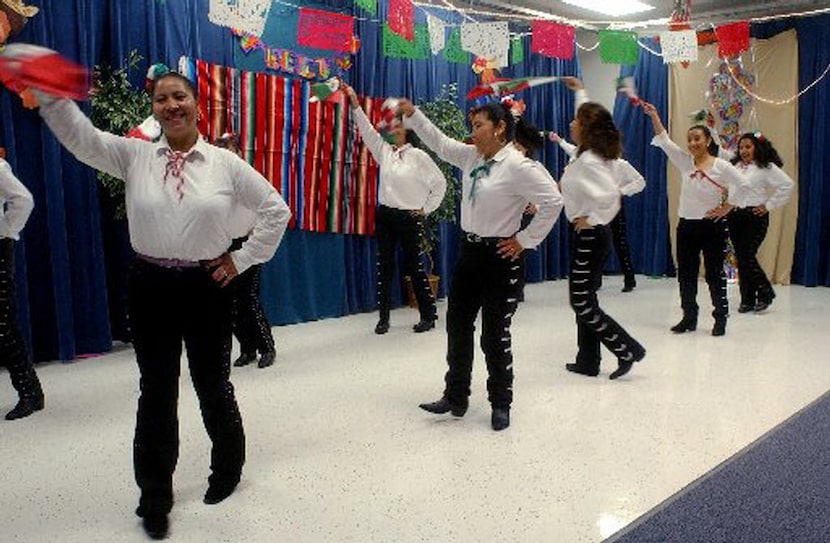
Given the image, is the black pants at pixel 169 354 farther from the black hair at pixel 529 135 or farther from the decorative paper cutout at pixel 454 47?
the decorative paper cutout at pixel 454 47

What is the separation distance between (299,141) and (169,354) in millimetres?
3676

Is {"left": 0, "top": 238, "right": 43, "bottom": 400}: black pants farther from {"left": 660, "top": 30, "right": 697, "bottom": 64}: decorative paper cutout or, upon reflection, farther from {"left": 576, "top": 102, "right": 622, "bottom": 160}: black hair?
{"left": 660, "top": 30, "right": 697, "bottom": 64}: decorative paper cutout

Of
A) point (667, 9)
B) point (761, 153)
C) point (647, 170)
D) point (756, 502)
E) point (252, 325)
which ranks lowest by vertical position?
point (756, 502)

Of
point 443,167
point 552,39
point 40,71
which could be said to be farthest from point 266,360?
point 552,39

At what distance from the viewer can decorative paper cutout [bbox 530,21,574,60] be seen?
633cm

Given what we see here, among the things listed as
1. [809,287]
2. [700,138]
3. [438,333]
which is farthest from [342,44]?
[809,287]

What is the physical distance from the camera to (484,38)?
232 inches

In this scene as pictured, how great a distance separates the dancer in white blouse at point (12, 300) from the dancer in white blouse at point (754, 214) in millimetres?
5229

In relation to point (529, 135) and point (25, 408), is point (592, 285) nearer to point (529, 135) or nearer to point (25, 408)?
point (529, 135)

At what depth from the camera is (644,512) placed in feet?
8.32

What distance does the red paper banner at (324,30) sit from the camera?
5.25 meters

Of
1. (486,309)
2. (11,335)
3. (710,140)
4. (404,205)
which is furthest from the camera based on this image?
(404,205)

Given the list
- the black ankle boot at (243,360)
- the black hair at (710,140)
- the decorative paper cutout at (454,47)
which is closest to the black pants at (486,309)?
the black ankle boot at (243,360)

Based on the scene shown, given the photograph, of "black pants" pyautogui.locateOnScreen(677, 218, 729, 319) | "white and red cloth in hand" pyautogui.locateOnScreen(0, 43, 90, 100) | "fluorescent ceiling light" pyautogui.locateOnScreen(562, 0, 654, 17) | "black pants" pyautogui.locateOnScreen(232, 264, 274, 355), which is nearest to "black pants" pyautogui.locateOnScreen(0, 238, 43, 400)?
"black pants" pyautogui.locateOnScreen(232, 264, 274, 355)
